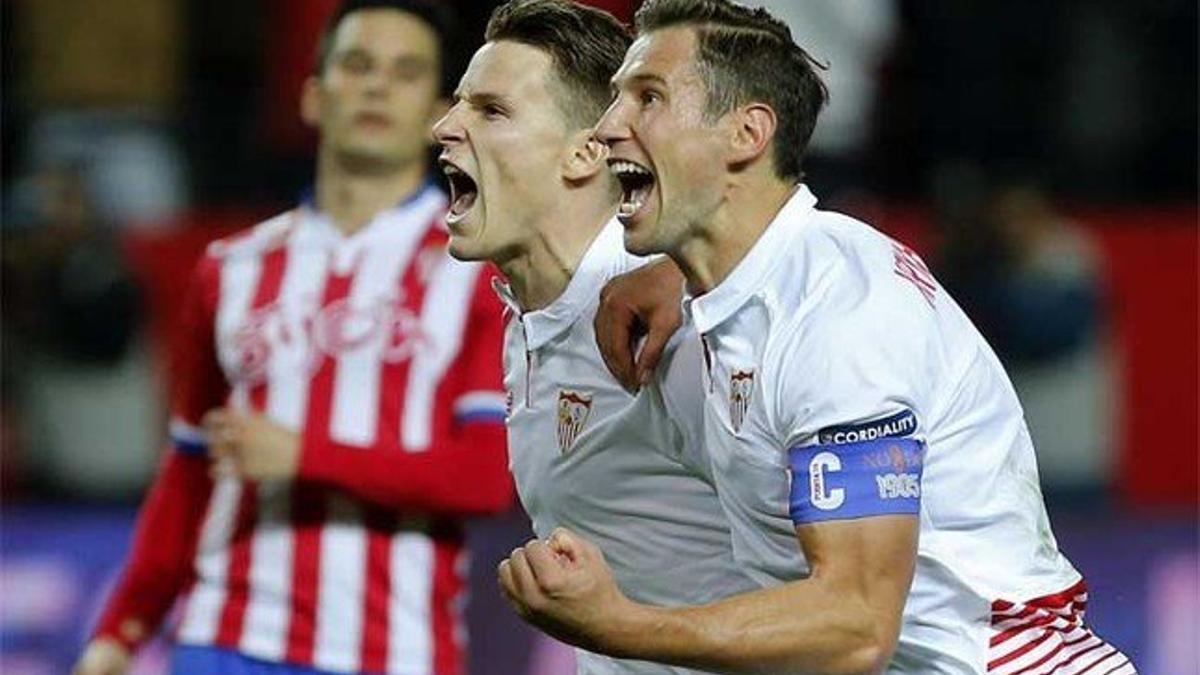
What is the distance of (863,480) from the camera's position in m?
3.74

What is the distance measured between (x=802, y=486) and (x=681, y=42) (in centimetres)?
75

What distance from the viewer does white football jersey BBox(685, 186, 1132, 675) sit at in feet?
12.4

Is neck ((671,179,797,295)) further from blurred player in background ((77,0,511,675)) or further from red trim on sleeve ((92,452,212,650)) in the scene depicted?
red trim on sleeve ((92,452,212,650))

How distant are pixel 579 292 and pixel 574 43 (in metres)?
0.44

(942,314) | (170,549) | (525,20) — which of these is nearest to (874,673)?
(942,314)

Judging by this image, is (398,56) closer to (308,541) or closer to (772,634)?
(308,541)

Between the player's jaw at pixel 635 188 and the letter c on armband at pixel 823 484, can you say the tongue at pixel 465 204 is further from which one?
the letter c on armband at pixel 823 484

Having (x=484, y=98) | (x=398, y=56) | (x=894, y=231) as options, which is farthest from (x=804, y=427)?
(x=894, y=231)

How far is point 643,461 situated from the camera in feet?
15.0

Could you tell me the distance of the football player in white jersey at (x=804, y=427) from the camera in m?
3.74

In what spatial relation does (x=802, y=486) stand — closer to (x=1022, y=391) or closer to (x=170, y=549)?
(x=170, y=549)

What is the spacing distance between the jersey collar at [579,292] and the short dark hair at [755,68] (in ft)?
1.94

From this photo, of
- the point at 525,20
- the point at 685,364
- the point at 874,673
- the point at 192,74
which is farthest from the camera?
the point at 192,74

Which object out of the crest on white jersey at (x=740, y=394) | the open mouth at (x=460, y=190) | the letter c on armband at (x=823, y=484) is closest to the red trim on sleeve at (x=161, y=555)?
the open mouth at (x=460, y=190)
